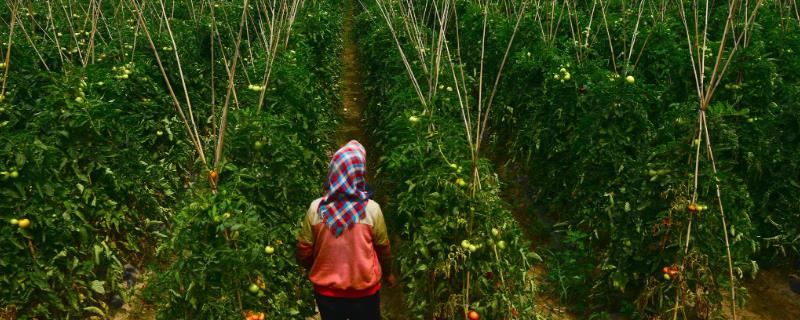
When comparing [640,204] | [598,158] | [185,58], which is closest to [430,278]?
[640,204]

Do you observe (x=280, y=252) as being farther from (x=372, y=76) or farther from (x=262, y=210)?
(x=372, y=76)

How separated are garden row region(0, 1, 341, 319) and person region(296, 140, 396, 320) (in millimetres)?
291

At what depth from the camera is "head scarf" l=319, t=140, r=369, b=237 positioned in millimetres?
2092

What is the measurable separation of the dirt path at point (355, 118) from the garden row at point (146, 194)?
2.36 feet

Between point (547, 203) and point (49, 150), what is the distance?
334cm

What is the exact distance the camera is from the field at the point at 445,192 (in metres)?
2.56

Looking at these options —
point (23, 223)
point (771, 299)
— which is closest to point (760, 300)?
point (771, 299)

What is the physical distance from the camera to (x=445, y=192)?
9.46 feet

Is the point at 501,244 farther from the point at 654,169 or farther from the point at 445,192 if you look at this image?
the point at 654,169

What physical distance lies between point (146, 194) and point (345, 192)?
2057 mm

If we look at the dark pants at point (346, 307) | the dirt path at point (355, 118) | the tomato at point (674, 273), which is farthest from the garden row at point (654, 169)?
the dark pants at point (346, 307)

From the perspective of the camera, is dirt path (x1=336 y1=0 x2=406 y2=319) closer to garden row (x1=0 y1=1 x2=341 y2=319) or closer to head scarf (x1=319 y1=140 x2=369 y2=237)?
garden row (x1=0 y1=1 x2=341 y2=319)

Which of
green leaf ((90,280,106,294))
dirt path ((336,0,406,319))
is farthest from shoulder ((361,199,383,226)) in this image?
green leaf ((90,280,106,294))

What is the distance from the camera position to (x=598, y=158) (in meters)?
3.49
